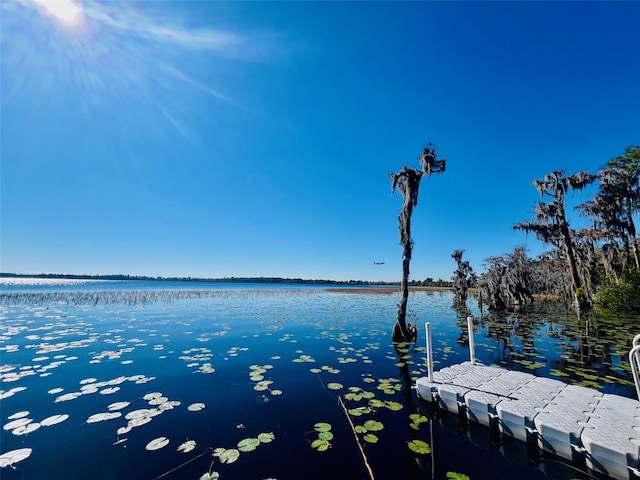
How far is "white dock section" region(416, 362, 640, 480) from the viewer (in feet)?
10.3

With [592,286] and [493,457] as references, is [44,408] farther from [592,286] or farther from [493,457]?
[592,286]

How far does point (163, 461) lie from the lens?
3.40 m

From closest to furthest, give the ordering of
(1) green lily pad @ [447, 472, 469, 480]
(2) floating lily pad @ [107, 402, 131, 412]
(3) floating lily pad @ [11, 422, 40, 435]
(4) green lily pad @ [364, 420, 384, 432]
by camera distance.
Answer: (1) green lily pad @ [447, 472, 469, 480] → (3) floating lily pad @ [11, 422, 40, 435] → (4) green lily pad @ [364, 420, 384, 432] → (2) floating lily pad @ [107, 402, 131, 412]

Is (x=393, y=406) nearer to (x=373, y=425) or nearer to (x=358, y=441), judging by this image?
(x=373, y=425)

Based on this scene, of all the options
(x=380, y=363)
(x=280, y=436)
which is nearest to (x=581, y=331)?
(x=380, y=363)

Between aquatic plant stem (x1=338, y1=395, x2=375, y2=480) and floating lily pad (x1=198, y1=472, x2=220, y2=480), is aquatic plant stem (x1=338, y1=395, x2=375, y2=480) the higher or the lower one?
the lower one

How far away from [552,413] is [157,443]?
228 inches

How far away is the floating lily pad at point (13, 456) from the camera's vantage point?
10.8 ft

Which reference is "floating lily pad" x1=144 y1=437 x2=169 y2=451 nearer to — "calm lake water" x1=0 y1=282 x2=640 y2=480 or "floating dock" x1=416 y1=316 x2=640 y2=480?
"calm lake water" x1=0 y1=282 x2=640 y2=480

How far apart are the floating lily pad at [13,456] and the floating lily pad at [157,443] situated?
1504 millimetres

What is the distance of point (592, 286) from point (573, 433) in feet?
86.0

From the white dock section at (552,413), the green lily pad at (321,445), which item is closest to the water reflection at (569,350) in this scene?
the white dock section at (552,413)

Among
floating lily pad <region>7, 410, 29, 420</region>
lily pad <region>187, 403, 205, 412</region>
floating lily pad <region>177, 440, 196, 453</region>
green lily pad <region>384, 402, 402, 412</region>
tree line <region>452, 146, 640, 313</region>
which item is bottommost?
green lily pad <region>384, 402, 402, 412</region>

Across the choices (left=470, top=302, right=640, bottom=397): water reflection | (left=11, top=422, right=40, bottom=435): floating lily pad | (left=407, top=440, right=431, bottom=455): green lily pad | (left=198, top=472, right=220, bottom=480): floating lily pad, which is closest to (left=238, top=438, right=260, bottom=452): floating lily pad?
(left=198, top=472, right=220, bottom=480): floating lily pad
